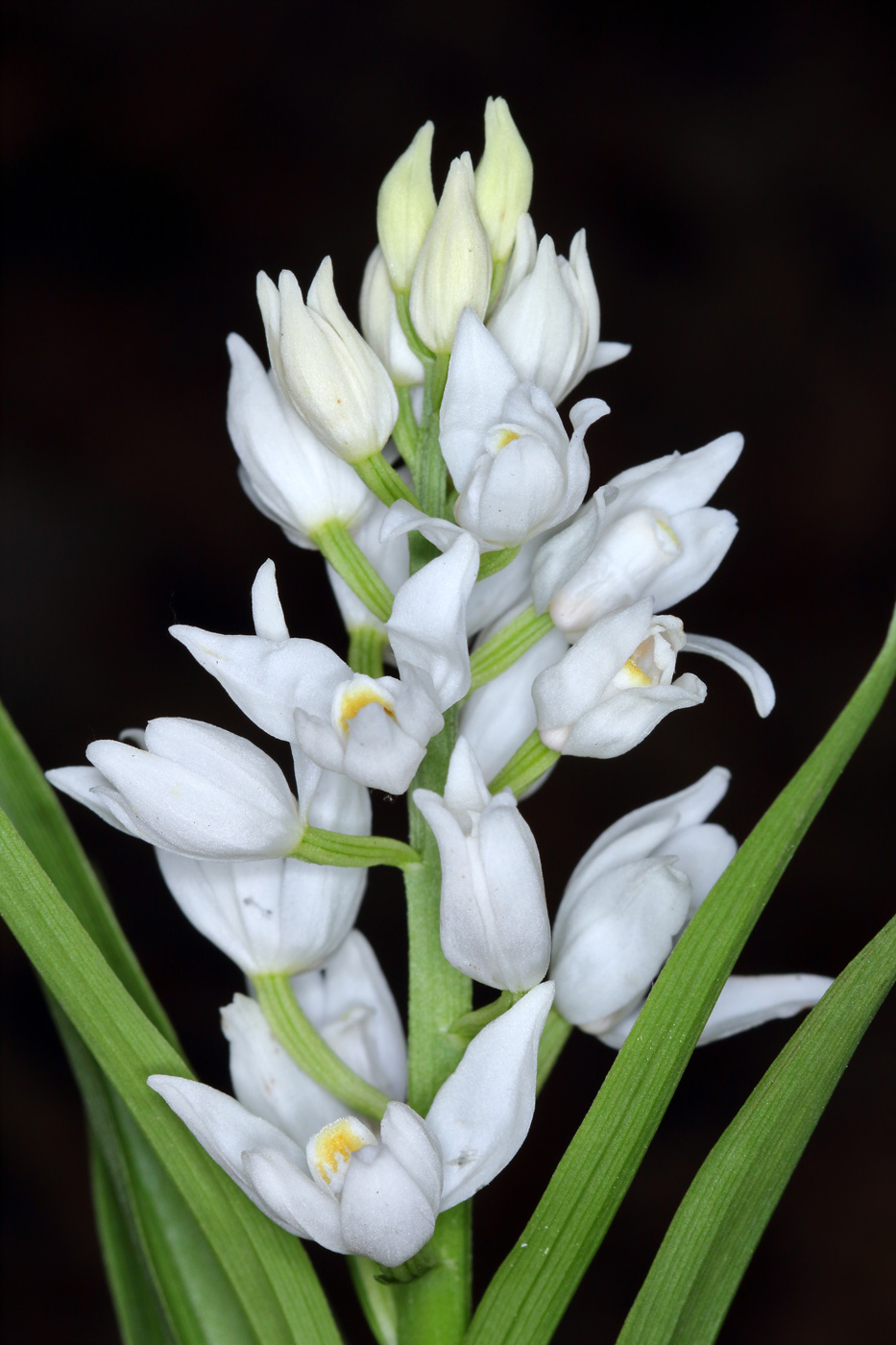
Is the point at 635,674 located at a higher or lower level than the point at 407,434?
lower

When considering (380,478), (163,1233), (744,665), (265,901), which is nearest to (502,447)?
(380,478)

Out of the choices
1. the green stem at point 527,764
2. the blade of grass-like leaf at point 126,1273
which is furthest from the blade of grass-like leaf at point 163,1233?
the green stem at point 527,764

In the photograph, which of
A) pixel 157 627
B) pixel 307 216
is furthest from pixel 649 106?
pixel 157 627

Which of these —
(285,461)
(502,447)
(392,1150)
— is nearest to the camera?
(392,1150)

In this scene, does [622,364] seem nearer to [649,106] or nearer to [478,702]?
[649,106]

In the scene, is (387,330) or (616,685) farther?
(387,330)

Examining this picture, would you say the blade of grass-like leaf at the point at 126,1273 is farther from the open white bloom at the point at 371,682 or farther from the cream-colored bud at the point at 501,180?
the cream-colored bud at the point at 501,180

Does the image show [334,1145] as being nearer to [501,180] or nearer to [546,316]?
[546,316]
